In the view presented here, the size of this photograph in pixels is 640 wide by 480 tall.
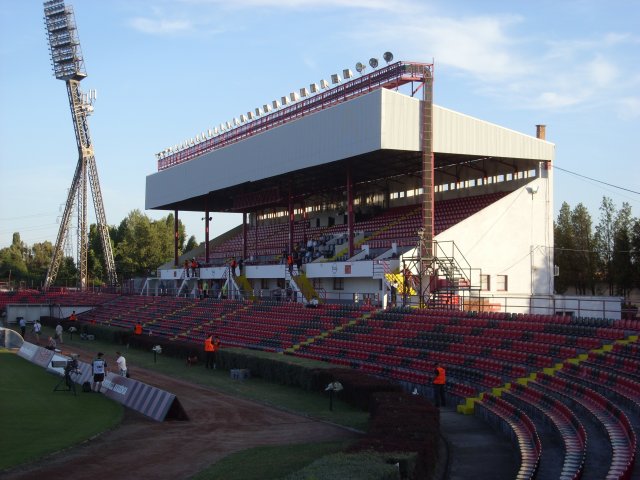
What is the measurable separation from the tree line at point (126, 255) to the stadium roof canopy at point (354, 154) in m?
46.2

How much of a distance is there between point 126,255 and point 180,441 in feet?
310

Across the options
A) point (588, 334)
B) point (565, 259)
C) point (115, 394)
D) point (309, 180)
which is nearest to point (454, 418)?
point (588, 334)

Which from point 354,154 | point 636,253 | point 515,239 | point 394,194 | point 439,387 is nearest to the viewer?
point 439,387

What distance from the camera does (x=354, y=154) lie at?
4397 centimetres

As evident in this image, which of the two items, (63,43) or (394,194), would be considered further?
(63,43)

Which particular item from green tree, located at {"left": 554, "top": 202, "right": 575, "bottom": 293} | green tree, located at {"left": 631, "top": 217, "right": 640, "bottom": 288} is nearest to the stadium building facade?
green tree, located at {"left": 631, "top": 217, "right": 640, "bottom": 288}

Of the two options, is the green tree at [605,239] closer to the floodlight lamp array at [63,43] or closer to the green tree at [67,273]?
the floodlight lamp array at [63,43]

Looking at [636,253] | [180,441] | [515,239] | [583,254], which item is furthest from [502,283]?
[180,441]

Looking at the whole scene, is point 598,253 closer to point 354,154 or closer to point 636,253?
point 636,253

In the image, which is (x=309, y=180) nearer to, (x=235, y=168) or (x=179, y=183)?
(x=235, y=168)

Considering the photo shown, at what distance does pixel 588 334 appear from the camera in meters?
25.8

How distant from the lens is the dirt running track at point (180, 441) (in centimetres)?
1728

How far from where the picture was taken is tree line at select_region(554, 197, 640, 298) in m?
55.3

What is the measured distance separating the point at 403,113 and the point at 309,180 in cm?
1612
